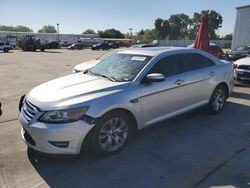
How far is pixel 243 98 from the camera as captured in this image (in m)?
7.71

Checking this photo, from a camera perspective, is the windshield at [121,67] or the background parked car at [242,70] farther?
the background parked car at [242,70]

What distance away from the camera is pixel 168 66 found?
4.94m

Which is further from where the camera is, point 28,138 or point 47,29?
point 47,29

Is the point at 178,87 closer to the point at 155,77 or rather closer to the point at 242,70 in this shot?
the point at 155,77

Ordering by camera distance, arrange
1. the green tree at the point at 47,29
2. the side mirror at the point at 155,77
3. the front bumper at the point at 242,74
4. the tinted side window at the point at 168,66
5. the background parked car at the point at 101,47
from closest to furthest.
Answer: the side mirror at the point at 155,77 → the tinted side window at the point at 168,66 → the front bumper at the point at 242,74 → the background parked car at the point at 101,47 → the green tree at the point at 47,29

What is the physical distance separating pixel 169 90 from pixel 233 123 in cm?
183

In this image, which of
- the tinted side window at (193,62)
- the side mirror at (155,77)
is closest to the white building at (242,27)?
the tinted side window at (193,62)

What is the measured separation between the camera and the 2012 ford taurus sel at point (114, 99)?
3.62m

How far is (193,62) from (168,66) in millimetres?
854

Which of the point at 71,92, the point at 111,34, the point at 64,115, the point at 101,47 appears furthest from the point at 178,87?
the point at 111,34

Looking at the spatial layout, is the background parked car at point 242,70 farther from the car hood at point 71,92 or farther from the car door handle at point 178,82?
the car hood at point 71,92

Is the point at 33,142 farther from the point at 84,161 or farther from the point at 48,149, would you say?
the point at 84,161

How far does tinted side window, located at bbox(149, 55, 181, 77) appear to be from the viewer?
471 centimetres

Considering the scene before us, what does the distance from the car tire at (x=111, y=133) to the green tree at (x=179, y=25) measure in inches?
4232
